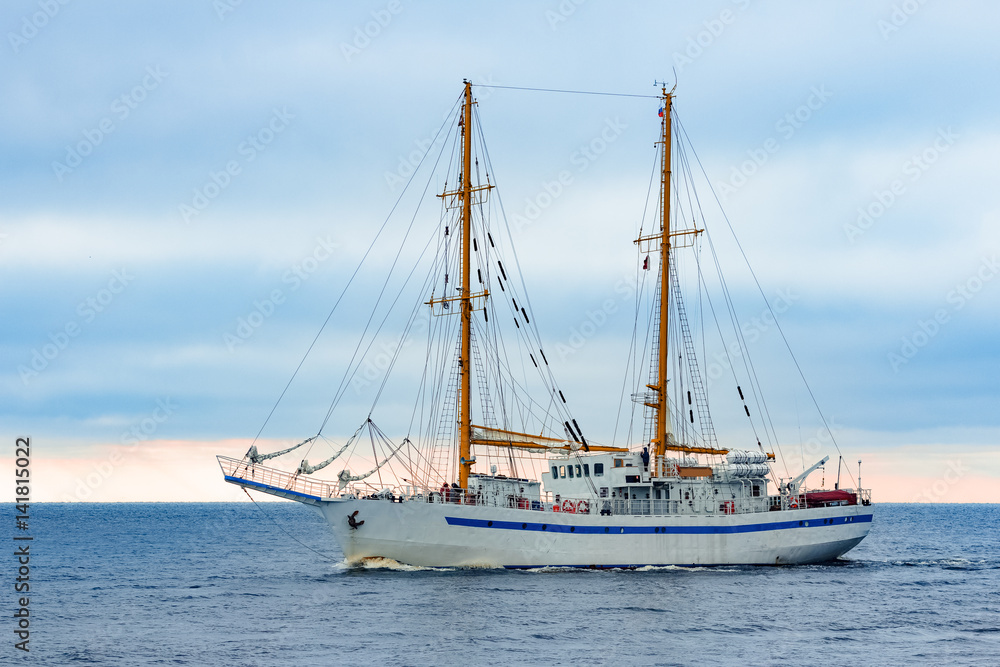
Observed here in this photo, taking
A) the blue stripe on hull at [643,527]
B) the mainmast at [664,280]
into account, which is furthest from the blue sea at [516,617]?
the mainmast at [664,280]

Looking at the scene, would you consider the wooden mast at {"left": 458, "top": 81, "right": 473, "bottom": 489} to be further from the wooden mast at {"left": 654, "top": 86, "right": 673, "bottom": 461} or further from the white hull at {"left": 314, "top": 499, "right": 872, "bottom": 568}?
the wooden mast at {"left": 654, "top": 86, "right": 673, "bottom": 461}

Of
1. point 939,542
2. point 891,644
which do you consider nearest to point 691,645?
point 891,644

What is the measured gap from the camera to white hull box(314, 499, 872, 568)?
5525cm

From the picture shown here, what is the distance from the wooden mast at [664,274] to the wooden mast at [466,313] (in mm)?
13659

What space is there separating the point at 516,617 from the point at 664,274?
30.7m

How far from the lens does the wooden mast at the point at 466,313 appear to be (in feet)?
197

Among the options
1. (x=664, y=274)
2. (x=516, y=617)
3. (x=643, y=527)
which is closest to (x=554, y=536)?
(x=643, y=527)

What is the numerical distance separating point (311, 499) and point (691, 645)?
958 inches

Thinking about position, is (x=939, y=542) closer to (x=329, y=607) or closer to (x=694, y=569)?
(x=694, y=569)

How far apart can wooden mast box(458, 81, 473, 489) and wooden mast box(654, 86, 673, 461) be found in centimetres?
1366

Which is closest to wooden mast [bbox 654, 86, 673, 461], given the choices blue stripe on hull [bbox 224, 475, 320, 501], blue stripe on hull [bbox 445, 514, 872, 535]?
blue stripe on hull [bbox 445, 514, 872, 535]

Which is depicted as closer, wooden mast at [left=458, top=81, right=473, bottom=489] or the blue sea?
the blue sea

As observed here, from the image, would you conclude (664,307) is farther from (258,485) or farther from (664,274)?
(258,485)

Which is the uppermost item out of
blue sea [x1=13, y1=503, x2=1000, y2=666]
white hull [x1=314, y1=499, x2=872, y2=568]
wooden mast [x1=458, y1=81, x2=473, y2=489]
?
wooden mast [x1=458, y1=81, x2=473, y2=489]
